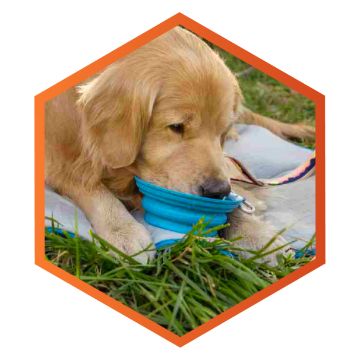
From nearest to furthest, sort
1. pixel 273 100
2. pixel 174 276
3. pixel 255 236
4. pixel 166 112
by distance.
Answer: pixel 174 276
pixel 166 112
pixel 255 236
pixel 273 100

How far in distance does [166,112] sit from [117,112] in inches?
10.7

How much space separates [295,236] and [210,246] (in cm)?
78

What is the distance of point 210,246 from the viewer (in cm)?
324

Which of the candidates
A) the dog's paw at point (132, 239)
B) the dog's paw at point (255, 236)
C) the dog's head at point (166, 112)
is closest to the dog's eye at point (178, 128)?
the dog's head at point (166, 112)

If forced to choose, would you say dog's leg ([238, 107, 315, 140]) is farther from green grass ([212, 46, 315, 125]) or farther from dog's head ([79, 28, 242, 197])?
dog's head ([79, 28, 242, 197])

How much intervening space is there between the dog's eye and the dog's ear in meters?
0.13

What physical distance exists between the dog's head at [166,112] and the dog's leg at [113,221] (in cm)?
26

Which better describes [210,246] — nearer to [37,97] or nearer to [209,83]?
[209,83]

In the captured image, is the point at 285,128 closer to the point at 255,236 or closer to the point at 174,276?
the point at 255,236

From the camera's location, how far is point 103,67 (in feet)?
10.5

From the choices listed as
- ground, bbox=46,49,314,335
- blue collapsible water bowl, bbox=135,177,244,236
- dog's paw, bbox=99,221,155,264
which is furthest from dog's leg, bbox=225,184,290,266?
dog's paw, bbox=99,221,155,264

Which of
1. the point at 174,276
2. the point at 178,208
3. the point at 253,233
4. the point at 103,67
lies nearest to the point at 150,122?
the point at 103,67

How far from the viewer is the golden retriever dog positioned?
10.6ft

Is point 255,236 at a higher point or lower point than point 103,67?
lower
